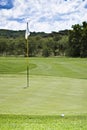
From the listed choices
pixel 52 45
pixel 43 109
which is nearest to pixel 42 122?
pixel 43 109

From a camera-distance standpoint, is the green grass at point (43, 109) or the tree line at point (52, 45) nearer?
the green grass at point (43, 109)

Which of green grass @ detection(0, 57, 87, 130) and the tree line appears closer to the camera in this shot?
green grass @ detection(0, 57, 87, 130)

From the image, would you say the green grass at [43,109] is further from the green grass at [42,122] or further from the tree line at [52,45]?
the tree line at [52,45]

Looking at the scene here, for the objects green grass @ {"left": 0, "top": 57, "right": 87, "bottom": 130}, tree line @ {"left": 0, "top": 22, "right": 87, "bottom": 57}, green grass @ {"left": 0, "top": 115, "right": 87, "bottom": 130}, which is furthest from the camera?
tree line @ {"left": 0, "top": 22, "right": 87, "bottom": 57}

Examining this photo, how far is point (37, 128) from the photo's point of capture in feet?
21.0

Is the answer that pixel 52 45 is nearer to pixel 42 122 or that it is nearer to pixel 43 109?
pixel 43 109

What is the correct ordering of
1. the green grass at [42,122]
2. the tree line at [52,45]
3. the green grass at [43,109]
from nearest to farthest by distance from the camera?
the green grass at [42,122]
the green grass at [43,109]
the tree line at [52,45]

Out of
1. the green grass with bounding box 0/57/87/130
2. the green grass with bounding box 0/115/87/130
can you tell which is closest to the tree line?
the green grass with bounding box 0/57/87/130

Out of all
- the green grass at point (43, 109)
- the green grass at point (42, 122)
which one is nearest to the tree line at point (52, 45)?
the green grass at point (43, 109)

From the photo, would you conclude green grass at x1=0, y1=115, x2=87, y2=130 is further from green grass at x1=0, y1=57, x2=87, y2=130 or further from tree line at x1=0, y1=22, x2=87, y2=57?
tree line at x1=0, y1=22, x2=87, y2=57

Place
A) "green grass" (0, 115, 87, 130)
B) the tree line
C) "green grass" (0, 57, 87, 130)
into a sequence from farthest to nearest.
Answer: the tree line, "green grass" (0, 57, 87, 130), "green grass" (0, 115, 87, 130)

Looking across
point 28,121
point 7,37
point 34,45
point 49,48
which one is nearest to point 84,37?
point 49,48

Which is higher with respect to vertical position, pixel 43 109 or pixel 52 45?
pixel 52 45

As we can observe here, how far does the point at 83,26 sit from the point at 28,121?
2733 inches
